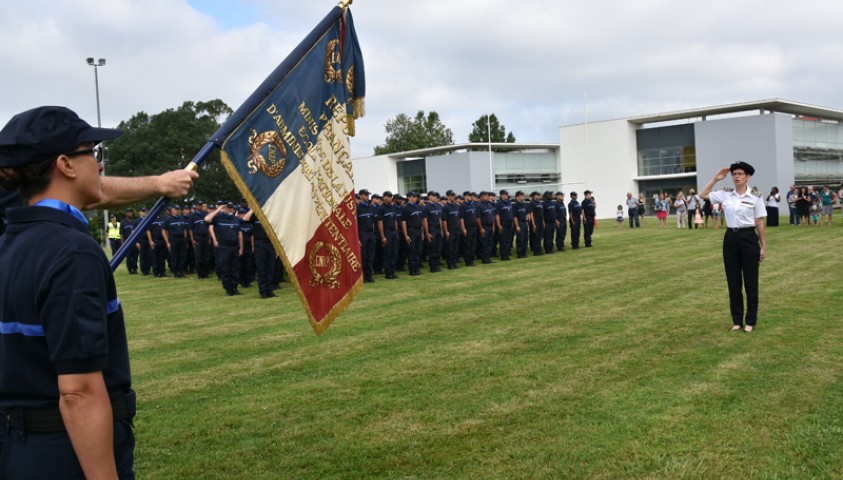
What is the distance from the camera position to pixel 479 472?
4105 mm

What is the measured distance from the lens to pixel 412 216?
16.6m

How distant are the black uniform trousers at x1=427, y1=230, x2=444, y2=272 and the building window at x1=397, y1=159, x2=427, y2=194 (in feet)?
153

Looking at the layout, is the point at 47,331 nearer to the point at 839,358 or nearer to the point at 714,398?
the point at 714,398

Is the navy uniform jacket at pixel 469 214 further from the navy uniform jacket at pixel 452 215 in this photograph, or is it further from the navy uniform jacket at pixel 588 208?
the navy uniform jacket at pixel 588 208

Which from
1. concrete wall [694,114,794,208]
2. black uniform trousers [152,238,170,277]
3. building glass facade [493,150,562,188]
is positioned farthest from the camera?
building glass facade [493,150,562,188]

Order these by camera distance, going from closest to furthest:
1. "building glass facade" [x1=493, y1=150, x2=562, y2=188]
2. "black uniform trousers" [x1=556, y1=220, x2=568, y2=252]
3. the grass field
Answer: the grass field
"black uniform trousers" [x1=556, y1=220, x2=568, y2=252]
"building glass facade" [x1=493, y1=150, x2=562, y2=188]

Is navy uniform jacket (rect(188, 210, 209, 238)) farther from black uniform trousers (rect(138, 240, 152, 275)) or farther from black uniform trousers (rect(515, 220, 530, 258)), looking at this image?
black uniform trousers (rect(515, 220, 530, 258))

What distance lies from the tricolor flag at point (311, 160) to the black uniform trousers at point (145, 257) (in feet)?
59.2

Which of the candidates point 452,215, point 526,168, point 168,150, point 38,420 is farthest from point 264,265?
point 526,168

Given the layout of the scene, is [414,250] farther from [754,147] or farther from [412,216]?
[754,147]

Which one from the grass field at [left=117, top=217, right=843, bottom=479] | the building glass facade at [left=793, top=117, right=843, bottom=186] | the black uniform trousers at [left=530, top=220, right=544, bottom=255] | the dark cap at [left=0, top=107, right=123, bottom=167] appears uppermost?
the building glass facade at [left=793, top=117, right=843, bottom=186]

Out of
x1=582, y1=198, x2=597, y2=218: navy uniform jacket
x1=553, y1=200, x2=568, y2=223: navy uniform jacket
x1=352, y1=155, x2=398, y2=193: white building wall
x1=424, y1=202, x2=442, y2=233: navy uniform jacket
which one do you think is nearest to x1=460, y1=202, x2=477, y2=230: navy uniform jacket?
x1=424, y1=202, x2=442, y2=233: navy uniform jacket

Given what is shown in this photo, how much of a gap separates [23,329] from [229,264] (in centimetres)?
1212

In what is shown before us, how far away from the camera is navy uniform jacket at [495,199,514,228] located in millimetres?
19938
